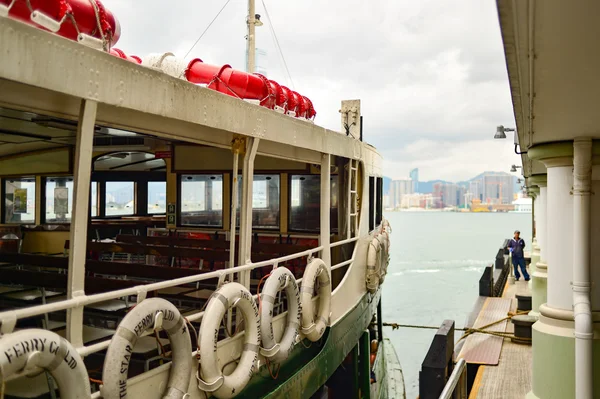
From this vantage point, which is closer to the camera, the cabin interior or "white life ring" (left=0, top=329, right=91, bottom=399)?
"white life ring" (left=0, top=329, right=91, bottom=399)

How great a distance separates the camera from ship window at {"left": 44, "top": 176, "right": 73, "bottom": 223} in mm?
9828

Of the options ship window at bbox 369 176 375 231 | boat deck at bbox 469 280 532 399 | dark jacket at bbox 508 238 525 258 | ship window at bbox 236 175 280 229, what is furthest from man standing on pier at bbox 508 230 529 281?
ship window at bbox 236 175 280 229

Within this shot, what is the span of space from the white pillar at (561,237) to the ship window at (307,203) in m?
4.05

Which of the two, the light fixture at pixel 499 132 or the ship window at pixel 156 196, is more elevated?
the light fixture at pixel 499 132

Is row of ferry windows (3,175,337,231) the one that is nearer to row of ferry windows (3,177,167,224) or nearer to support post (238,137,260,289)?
row of ferry windows (3,177,167,224)

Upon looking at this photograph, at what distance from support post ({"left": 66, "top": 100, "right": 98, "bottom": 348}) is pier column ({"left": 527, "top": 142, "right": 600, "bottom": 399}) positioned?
16.4ft

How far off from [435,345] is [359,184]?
3.02 meters

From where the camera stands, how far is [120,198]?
41.7ft

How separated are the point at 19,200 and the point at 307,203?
574 centimetres

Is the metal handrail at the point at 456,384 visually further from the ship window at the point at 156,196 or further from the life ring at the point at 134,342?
the ship window at the point at 156,196

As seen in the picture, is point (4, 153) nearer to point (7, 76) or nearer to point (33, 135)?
point (33, 135)

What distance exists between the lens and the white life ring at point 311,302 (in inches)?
225

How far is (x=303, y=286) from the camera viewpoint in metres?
5.70

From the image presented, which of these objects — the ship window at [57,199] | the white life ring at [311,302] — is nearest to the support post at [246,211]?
the white life ring at [311,302]
